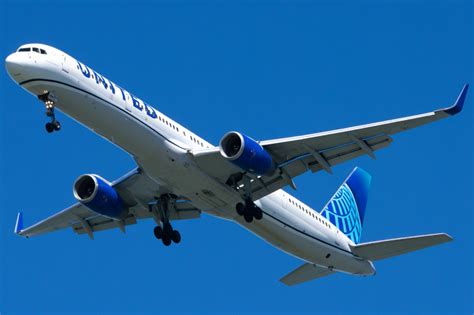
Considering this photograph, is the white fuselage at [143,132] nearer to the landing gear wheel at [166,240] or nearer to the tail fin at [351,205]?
the landing gear wheel at [166,240]

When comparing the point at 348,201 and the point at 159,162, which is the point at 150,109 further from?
the point at 348,201

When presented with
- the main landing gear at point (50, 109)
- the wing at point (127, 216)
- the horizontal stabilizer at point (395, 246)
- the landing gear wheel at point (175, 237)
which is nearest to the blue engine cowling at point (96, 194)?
the wing at point (127, 216)

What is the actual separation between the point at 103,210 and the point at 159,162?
480cm

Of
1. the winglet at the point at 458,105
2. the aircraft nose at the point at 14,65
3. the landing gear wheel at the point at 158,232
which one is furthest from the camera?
the landing gear wheel at the point at 158,232

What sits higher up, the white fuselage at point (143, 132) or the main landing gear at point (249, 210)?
the white fuselage at point (143, 132)

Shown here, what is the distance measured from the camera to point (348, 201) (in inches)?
1865

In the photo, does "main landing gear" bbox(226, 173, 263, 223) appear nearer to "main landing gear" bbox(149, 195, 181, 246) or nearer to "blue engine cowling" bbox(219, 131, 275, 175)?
"blue engine cowling" bbox(219, 131, 275, 175)

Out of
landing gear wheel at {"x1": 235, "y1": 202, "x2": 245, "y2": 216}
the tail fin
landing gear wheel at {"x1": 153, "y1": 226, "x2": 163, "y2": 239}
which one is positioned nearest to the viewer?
landing gear wheel at {"x1": 235, "y1": 202, "x2": 245, "y2": 216}

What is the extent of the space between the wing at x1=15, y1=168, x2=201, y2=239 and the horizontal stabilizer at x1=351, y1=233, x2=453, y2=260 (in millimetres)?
7695

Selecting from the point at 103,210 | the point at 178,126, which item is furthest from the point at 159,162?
the point at 103,210

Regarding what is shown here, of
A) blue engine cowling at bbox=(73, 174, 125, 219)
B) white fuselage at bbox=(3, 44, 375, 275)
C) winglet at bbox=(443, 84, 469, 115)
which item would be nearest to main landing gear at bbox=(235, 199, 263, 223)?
white fuselage at bbox=(3, 44, 375, 275)

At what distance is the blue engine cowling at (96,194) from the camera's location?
3888 centimetres

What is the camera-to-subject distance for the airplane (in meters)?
34.5

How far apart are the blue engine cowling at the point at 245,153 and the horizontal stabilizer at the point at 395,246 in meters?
7.60
